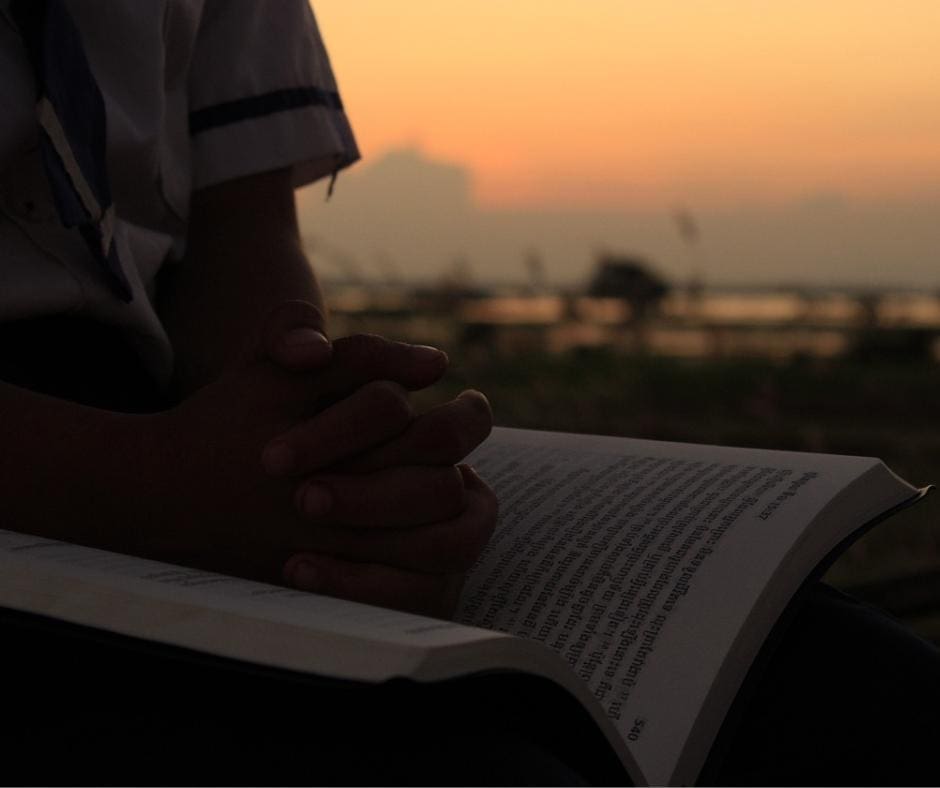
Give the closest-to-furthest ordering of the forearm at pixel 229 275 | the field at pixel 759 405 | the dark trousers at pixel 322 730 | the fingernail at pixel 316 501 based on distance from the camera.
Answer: the dark trousers at pixel 322 730
the fingernail at pixel 316 501
the forearm at pixel 229 275
the field at pixel 759 405

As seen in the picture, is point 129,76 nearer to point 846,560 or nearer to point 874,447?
point 846,560

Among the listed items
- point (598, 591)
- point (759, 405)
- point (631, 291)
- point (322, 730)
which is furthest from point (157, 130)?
point (631, 291)

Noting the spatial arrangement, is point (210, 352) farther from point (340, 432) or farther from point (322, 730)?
point (322, 730)

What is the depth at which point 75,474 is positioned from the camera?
0.58 m

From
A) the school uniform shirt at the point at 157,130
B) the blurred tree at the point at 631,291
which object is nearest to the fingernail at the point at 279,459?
the school uniform shirt at the point at 157,130

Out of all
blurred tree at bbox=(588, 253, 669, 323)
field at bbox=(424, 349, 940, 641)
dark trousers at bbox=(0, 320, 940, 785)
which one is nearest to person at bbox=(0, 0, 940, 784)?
dark trousers at bbox=(0, 320, 940, 785)

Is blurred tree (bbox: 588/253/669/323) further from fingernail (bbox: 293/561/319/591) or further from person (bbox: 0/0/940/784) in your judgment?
fingernail (bbox: 293/561/319/591)

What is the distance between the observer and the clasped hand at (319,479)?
54cm

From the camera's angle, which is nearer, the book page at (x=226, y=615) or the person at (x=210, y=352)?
the book page at (x=226, y=615)

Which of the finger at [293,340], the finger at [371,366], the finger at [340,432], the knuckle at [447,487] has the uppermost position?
the finger at [293,340]

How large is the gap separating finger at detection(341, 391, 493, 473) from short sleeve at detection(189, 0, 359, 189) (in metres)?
0.49

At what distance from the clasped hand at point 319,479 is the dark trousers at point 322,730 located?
0.13 metres

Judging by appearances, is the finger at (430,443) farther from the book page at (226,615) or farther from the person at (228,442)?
the book page at (226,615)

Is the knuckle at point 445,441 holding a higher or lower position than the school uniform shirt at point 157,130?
Answer: lower
